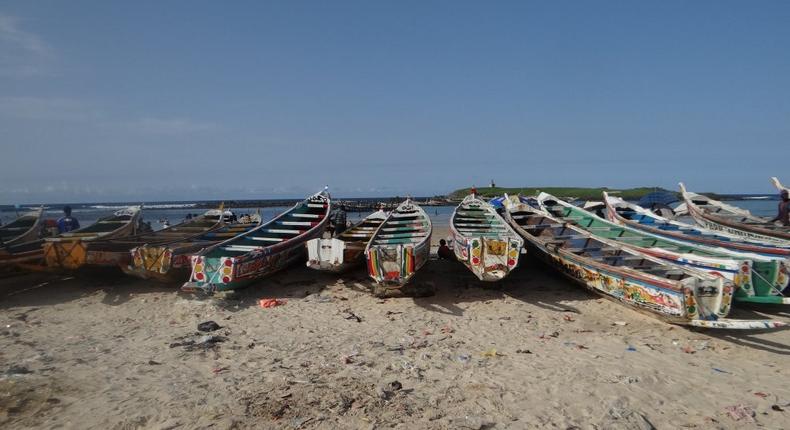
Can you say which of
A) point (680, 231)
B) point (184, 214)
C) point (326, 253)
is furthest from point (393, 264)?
point (184, 214)

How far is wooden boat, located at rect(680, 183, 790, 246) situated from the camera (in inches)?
534

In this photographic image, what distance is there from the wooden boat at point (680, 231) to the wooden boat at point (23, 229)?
18829 millimetres

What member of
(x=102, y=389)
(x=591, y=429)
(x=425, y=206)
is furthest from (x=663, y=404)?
(x=425, y=206)

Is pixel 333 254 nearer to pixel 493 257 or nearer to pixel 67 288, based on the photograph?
pixel 493 257

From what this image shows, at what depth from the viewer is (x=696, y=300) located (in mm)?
7273

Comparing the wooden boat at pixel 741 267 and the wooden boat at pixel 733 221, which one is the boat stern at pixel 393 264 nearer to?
the wooden boat at pixel 741 267

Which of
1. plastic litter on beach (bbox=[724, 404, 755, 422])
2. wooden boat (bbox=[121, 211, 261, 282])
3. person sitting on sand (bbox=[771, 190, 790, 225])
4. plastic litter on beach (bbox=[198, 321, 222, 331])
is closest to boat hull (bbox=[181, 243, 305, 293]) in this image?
wooden boat (bbox=[121, 211, 261, 282])

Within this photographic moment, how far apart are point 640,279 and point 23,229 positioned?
1691cm

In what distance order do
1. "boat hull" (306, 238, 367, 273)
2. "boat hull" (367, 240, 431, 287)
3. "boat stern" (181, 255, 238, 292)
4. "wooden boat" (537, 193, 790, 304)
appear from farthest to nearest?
"boat hull" (306, 238, 367, 273) → "boat stern" (181, 255, 238, 292) → "boat hull" (367, 240, 431, 287) → "wooden boat" (537, 193, 790, 304)

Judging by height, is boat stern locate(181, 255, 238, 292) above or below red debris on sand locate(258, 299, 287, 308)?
above

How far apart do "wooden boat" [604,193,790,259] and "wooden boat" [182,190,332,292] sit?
34.8 ft

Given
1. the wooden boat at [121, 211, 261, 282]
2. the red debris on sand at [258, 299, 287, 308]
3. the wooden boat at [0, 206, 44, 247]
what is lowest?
the red debris on sand at [258, 299, 287, 308]

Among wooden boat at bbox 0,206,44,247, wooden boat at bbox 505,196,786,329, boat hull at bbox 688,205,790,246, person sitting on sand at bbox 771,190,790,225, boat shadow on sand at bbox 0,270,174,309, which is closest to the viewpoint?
wooden boat at bbox 505,196,786,329

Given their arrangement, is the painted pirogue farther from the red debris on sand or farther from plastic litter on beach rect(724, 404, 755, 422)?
plastic litter on beach rect(724, 404, 755, 422)
